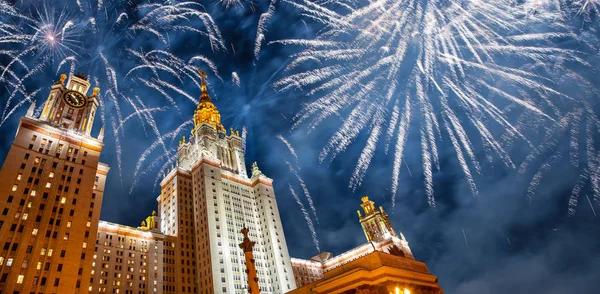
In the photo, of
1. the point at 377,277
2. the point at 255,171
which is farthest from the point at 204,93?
the point at 377,277

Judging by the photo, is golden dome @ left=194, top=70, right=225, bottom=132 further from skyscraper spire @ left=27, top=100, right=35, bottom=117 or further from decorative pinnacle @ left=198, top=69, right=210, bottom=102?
skyscraper spire @ left=27, top=100, right=35, bottom=117

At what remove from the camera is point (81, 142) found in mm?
69062

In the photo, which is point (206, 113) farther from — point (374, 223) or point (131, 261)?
point (374, 223)

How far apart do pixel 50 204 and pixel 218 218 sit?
40.9 meters

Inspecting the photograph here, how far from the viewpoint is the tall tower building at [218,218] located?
82.2m

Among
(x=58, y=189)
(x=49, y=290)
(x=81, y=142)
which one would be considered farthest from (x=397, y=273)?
(x=81, y=142)

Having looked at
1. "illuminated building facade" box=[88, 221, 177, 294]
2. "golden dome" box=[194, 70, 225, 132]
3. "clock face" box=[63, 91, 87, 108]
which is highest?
"golden dome" box=[194, 70, 225, 132]

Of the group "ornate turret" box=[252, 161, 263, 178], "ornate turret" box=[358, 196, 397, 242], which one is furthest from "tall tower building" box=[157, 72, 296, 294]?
"ornate turret" box=[358, 196, 397, 242]

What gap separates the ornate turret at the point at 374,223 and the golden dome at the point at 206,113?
220 ft

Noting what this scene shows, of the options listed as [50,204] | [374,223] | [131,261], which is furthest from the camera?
[374,223]

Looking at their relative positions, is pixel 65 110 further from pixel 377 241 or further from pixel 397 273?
pixel 377 241

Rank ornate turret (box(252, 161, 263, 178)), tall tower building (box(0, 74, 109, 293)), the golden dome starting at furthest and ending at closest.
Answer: the golden dome → ornate turret (box(252, 161, 263, 178)) → tall tower building (box(0, 74, 109, 293))

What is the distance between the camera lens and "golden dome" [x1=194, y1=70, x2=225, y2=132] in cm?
12594

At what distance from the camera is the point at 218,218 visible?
90.4 meters
